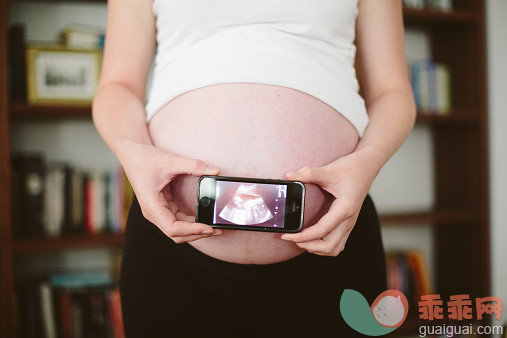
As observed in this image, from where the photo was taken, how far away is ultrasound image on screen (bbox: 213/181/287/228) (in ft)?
1.67

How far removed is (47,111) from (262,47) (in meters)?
1.35

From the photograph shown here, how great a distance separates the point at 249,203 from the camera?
0.51 meters

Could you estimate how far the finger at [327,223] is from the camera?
0.48 m

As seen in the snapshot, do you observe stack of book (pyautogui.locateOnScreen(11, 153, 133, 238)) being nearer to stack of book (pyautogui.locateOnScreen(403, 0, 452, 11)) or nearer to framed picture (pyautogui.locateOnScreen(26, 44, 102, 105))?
framed picture (pyautogui.locateOnScreen(26, 44, 102, 105))

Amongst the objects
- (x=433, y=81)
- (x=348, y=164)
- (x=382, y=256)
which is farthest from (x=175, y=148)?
(x=433, y=81)

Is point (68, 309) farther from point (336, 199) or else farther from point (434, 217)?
point (434, 217)

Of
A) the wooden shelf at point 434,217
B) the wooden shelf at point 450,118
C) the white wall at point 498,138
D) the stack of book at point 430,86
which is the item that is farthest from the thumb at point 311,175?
the white wall at point 498,138

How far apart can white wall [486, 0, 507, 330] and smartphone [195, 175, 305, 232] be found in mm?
2144

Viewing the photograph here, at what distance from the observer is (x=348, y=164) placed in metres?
0.51

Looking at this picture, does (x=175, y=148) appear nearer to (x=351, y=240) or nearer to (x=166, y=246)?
(x=166, y=246)

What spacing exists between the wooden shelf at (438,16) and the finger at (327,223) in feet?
6.15

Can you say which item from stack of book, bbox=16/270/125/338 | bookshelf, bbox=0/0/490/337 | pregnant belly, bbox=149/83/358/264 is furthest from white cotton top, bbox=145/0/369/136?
bookshelf, bbox=0/0/490/337

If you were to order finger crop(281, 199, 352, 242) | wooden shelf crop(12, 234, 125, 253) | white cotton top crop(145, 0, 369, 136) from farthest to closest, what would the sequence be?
wooden shelf crop(12, 234, 125, 253), white cotton top crop(145, 0, 369, 136), finger crop(281, 199, 352, 242)

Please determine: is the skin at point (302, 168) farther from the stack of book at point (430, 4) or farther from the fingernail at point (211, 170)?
the stack of book at point (430, 4)
